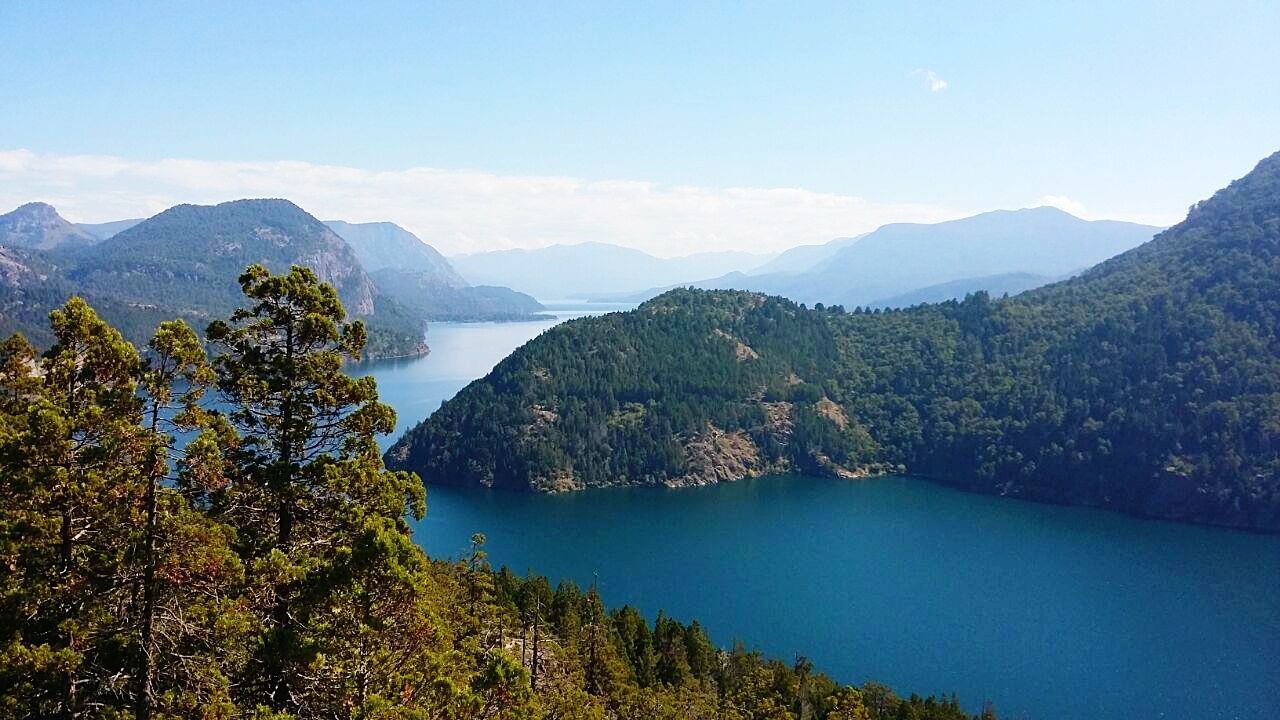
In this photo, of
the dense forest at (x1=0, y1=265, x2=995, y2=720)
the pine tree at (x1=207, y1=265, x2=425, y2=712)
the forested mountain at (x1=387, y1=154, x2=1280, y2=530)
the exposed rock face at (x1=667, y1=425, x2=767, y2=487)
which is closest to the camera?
the dense forest at (x1=0, y1=265, x2=995, y2=720)

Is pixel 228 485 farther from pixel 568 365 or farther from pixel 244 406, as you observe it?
pixel 568 365

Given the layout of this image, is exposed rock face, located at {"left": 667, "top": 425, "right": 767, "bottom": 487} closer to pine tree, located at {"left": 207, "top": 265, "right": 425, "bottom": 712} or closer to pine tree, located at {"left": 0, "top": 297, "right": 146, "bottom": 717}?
pine tree, located at {"left": 207, "top": 265, "right": 425, "bottom": 712}

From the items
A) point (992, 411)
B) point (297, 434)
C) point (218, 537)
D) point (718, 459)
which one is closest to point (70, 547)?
point (218, 537)

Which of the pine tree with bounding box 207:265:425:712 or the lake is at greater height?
the pine tree with bounding box 207:265:425:712

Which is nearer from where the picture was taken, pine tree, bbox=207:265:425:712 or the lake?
pine tree, bbox=207:265:425:712

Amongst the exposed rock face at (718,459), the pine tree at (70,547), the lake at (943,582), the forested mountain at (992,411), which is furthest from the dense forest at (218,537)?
the exposed rock face at (718,459)

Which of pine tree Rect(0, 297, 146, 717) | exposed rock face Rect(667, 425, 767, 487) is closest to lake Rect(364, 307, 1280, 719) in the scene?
exposed rock face Rect(667, 425, 767, 487)

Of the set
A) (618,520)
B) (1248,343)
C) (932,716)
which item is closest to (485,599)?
→ (932,716)

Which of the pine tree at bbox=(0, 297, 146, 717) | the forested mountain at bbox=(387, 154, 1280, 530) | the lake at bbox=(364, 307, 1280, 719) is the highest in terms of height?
the pine tree at bbox=(0, 297, 146, 717)
